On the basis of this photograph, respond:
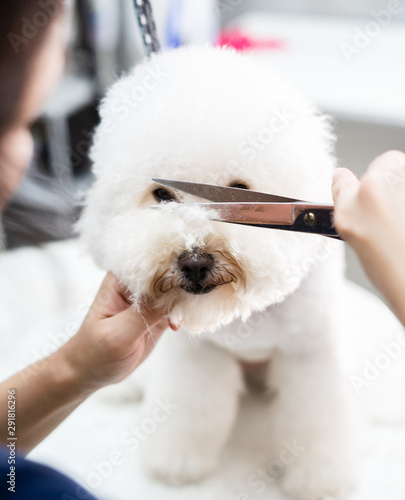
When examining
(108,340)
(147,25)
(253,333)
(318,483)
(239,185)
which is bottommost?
(318,483)

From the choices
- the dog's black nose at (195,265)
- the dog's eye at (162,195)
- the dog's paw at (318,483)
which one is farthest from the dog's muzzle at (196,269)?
the dog's paw at (318,483)

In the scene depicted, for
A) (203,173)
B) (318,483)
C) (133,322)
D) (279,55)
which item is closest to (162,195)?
(203,173)

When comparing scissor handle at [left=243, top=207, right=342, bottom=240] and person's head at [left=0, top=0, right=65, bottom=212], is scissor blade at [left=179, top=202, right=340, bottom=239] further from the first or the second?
person's head at [left=0, top=0, right=65, bottom=212]

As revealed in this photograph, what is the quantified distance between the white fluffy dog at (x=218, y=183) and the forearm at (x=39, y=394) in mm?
169

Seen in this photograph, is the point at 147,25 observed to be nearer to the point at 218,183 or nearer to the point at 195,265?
the point at 218,183

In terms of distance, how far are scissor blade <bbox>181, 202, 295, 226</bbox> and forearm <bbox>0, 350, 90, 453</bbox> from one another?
331 millimetres

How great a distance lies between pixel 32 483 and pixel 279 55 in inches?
71.1

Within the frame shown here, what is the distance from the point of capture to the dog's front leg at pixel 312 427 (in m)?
0.90

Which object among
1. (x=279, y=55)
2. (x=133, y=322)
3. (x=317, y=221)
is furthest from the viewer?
(x=279, y=55)

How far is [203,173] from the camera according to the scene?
0.69m

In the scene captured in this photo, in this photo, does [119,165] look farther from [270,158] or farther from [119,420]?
[119,420]

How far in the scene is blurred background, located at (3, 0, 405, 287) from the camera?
159 cm

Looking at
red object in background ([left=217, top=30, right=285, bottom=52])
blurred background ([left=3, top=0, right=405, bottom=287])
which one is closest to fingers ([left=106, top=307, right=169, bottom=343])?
blurred background ([left=3, top=0, right=405, bottom=287])

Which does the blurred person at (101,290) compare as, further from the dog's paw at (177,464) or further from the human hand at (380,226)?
the dog's paw at (177,464)
